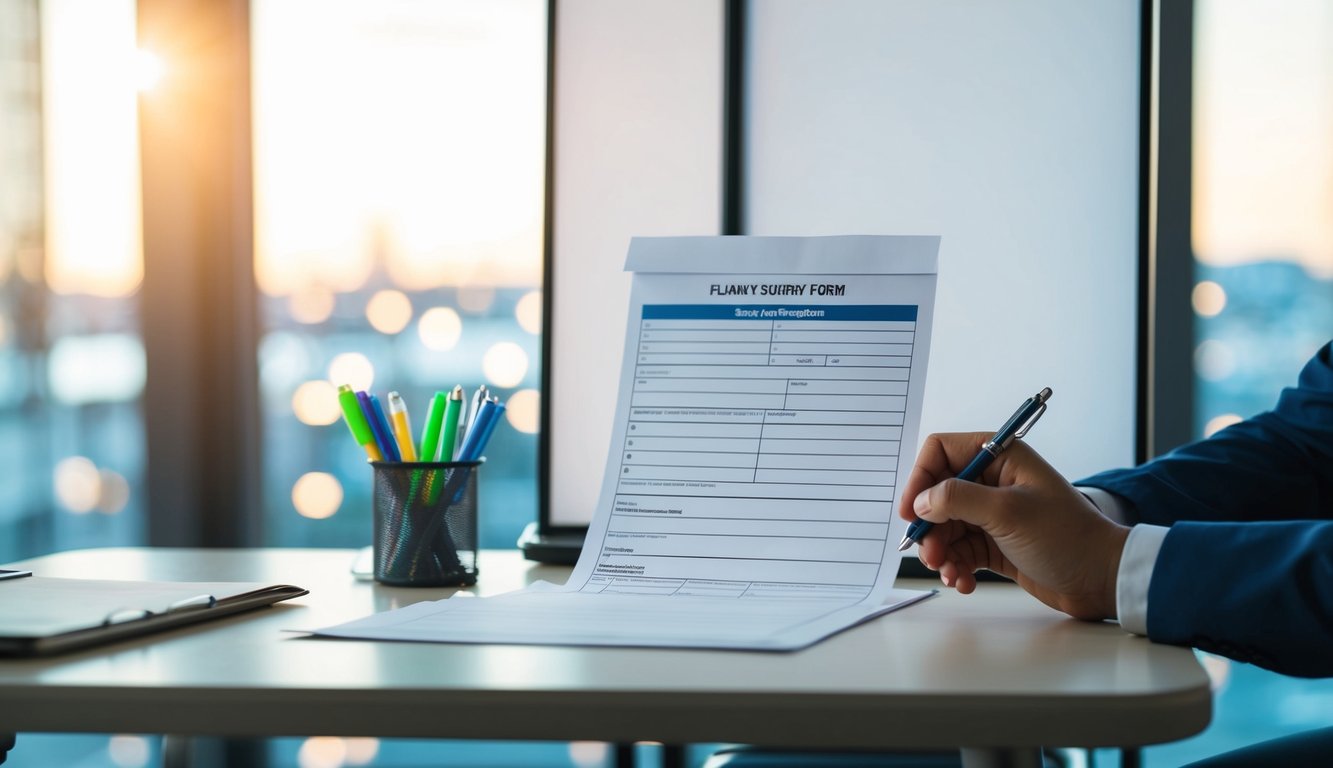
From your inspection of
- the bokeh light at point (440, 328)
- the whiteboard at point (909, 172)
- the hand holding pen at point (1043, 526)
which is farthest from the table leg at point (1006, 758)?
the bokeh light at point (440, 328)

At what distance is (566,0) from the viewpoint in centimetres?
156

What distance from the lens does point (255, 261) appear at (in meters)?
2.25

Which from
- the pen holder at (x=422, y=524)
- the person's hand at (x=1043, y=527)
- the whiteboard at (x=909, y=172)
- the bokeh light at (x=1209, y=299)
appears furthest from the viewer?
the bokeh light at (x=1209, y=299)

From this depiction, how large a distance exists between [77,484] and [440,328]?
0.78m

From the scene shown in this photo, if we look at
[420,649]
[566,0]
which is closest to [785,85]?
[566,0]

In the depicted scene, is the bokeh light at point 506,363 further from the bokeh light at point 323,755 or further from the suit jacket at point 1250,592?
the suit jacket at point 1250,592

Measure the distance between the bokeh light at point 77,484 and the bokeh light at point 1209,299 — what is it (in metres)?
2.06

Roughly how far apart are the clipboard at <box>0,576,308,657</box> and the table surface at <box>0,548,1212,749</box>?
0.01 metres

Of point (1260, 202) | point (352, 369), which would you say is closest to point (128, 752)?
point (352, 369)

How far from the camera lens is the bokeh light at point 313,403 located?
7.41 feet

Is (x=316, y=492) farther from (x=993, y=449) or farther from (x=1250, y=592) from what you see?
(x=1250, y=592)

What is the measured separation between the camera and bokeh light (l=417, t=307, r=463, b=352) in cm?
222

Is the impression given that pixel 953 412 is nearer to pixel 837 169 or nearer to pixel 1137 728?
pixel 837 169

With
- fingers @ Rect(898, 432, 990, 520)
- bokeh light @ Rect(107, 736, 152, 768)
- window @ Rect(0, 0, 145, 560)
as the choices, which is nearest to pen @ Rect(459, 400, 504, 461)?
fingers @ Rect(898, 432, 990, 520)
